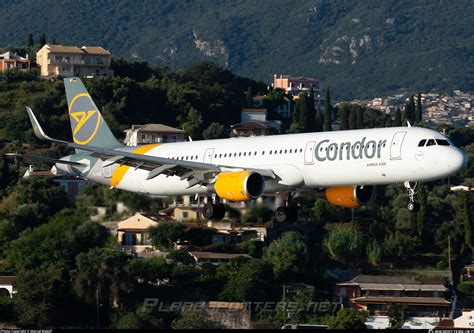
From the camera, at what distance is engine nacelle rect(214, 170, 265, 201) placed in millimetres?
61584

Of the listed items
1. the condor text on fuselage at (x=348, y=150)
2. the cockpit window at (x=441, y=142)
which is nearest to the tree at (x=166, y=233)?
the condor text on fuselage at (x=348, y=150)

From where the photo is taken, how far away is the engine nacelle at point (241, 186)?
61.6m

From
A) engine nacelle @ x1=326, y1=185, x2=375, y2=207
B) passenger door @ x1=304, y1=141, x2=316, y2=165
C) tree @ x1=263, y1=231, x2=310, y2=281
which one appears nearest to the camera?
passenger door @ x1=304, y1=141, x2=316, y2=165

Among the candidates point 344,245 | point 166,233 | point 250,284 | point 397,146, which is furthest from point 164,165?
point 344,245

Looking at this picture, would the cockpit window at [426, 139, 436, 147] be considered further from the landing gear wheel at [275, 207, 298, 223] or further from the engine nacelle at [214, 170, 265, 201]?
the landing gear wheel at [275, 207, 298, 223]

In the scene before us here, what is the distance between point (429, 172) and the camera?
190 feet

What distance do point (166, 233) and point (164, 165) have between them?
33.9m

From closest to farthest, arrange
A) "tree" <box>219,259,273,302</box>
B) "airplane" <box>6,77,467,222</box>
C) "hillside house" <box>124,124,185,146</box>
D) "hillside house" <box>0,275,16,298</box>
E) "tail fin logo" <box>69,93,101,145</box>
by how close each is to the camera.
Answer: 1. "airplane" <box>6,77,467,222</box>
2. "tail fin logo" <box>69,93,101,145</box>
3. "hillside house" <box>0,275,16,298</box>
4. "tree" <box>219,259,273,302</box>
5. "hillside house" <box>124,124,185,146</box>

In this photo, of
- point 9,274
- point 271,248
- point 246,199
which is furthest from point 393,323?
point 246,199

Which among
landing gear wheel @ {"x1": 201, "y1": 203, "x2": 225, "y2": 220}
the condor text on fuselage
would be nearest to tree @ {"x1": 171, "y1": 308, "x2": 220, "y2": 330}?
landing gear wheel @ {"x1": 201, "y1": 203, "x2": 225, "y2": 220}

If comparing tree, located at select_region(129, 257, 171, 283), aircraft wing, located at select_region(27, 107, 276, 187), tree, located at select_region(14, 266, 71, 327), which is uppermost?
aircraft wing, located at select_region(27, 107, 276, 187)

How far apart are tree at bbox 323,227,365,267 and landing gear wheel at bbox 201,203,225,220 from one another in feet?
169

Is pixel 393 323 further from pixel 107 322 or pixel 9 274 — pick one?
pixel 9 274

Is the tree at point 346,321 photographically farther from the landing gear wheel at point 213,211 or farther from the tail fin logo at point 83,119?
the landing gear wheel at point 213,211
